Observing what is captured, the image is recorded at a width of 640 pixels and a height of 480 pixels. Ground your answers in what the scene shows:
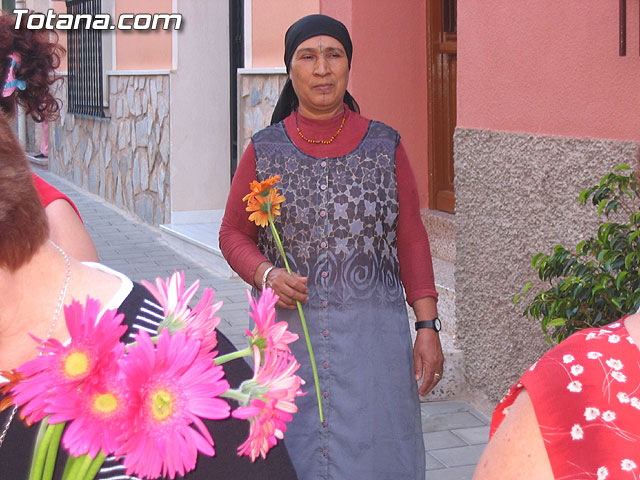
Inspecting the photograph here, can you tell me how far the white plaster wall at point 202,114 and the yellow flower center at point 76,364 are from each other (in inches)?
371

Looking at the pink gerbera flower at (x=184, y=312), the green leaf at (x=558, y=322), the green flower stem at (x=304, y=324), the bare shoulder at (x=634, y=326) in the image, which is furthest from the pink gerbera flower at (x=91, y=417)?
the green leaf at (x=558, y=322)

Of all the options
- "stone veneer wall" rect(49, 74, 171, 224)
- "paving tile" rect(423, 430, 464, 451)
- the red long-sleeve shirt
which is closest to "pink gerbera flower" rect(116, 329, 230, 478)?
the red long-sleeve shirt

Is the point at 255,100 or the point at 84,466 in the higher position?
the point at 255,100

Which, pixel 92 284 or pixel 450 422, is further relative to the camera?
pixel 450 422

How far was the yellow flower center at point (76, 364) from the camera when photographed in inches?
39.9

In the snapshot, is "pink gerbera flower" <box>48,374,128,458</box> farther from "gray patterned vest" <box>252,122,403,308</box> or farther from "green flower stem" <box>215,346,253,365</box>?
"gray patterned vest" <box>252,122,403,308</box>

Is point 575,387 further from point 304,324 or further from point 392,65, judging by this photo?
point 392,65

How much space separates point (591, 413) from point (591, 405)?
0.01m

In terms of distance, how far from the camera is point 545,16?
4602 millimetres

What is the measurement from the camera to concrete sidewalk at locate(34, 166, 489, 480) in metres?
4.64

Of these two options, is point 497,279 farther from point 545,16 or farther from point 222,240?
point 222,240

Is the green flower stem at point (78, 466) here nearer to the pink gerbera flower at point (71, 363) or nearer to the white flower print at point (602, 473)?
the pink gerbera flower at point (71, 363)

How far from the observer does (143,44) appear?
1178cm

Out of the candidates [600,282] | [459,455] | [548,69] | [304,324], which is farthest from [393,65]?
[304,324]
